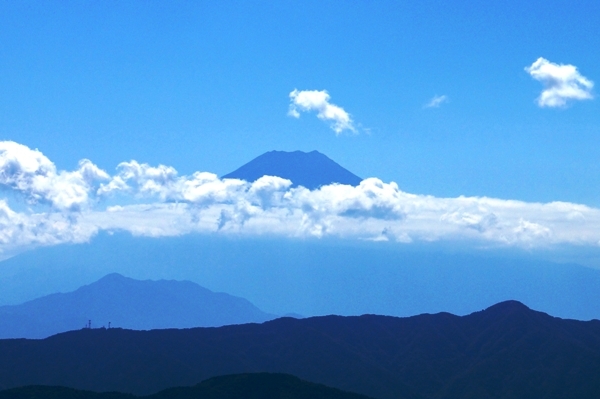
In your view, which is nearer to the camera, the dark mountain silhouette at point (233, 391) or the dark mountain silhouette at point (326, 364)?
the dark mountain silhouette at point (233, 391)

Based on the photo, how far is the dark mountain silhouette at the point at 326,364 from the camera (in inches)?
6806

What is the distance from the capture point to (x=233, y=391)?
129000 millimetres

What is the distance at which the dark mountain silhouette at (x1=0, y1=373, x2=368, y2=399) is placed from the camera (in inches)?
4852

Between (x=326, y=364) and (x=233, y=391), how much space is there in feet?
203

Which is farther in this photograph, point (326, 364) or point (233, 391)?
point (326, 364)

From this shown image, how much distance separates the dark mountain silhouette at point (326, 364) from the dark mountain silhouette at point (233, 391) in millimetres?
42245

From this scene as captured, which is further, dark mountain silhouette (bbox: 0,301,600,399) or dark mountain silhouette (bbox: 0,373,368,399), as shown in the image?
dark mountain silhouette (bbox: 0,301,600,399)

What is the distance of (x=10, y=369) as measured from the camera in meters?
175

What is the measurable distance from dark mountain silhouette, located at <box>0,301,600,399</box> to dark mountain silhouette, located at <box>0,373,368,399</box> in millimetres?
42245

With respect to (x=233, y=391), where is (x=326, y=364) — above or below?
above

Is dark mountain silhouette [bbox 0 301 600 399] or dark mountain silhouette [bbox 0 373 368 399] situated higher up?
dark mountain silhouette [bbox 0 301 600 399]

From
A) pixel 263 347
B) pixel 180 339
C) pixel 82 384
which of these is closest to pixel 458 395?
pixel 263 347

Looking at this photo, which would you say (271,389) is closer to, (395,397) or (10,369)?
(395,397)

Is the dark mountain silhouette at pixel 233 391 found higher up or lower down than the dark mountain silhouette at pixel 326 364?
lower down
